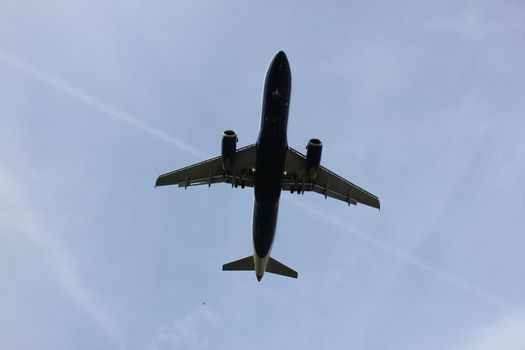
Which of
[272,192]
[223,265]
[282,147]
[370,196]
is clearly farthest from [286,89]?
[223,265]

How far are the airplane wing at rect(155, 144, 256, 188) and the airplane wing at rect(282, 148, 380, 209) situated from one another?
242cm

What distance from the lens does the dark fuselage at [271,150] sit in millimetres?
24703

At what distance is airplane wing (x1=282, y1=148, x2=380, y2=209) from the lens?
1212 inches

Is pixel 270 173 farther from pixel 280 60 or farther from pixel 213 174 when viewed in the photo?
pixel 280 60

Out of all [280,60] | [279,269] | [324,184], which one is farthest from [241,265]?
[280,60]

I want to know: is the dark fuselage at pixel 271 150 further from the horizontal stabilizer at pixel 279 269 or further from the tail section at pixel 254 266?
the horizontal stabilizer at pixel 279 269

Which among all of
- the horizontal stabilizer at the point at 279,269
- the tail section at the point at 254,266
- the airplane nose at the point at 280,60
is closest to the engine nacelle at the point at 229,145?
the airplane nose at the point at 280,60

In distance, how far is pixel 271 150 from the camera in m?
26.3

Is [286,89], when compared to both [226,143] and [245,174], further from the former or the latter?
[245,174]

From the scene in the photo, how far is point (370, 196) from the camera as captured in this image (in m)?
31.6

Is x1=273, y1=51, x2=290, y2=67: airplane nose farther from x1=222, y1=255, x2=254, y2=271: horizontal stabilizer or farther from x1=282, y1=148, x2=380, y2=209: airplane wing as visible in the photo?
x1=222, y1=255, x2=254, y2=271: horizontal stabilizer

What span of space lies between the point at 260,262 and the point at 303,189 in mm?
5648

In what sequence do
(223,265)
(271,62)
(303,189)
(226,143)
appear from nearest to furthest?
(271,62), (226,143), (303,189), (223,265)

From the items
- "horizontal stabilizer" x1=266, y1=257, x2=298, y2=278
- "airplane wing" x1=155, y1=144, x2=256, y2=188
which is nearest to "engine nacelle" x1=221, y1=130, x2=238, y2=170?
"airplane wing" x1=155, y1=144, x2=256, y2=188
